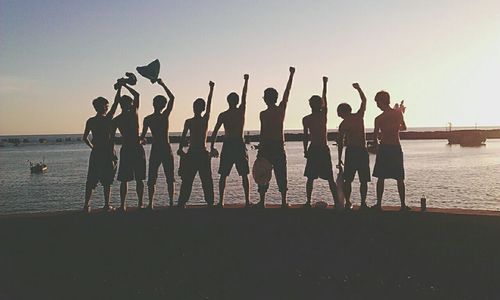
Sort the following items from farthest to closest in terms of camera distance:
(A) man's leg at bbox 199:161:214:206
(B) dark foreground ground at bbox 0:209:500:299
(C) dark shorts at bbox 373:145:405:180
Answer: (A) man's leg at bbox 199:161:214:206 < (C) dark shorts at bbox 373:145:405:180 < (B) dark foreground ground at bbox 0:209:500:299

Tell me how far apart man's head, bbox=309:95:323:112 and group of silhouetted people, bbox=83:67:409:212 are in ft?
0.07

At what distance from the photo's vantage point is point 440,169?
58.1 meters

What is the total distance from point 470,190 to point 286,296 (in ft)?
118

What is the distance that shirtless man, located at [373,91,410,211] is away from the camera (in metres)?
9.17

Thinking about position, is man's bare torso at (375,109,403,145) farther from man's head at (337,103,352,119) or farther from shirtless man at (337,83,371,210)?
man's head at (337,103,352,119)

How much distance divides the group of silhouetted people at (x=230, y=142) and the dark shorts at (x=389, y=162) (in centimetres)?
2

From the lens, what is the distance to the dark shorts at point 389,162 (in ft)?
30.0

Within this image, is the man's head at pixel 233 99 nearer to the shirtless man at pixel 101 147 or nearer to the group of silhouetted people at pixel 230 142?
the group of silhouetted people at pixel 230 142

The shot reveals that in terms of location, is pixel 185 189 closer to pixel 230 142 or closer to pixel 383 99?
pixel 230 142

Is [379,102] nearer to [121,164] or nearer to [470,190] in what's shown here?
[121,164]

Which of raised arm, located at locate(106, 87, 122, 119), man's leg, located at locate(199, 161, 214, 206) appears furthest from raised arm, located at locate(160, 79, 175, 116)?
man's leg, located at locate(199, 161, 214, 206)

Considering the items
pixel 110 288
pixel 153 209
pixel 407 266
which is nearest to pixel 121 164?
pixel 153 209

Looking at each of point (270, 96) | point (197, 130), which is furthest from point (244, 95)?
point (197, 130)

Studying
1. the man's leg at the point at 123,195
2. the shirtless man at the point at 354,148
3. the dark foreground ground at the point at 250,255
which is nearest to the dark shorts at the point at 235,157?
the dark foreground ground at the point at 250,255
